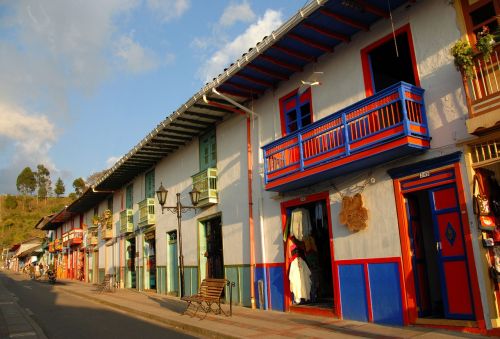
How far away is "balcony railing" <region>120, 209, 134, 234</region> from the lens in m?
22.2

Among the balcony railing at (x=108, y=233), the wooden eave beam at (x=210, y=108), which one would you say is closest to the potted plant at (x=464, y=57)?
the wooden eave beam at (x=210, y=108)

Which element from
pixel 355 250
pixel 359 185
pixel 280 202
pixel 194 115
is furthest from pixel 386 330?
pixel 194 115

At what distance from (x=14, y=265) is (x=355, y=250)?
9158 centimetres

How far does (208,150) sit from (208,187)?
1.77 meters

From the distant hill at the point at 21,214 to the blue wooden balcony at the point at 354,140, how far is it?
99343 millimetres

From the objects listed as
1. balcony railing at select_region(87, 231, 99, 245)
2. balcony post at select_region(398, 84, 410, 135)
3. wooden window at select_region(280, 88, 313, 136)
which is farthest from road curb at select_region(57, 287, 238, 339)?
balcony railing at select_region(87, 231, 99, 245)

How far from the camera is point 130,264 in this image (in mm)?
23047

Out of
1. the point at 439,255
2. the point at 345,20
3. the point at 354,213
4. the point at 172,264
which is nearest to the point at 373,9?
the point at 345,20

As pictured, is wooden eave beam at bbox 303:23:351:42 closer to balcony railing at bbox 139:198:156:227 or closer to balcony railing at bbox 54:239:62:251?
balcony railing at bbox 139:198:156:227

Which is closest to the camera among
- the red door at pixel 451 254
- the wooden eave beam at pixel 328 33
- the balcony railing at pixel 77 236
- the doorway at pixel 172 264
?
the red door at pixel 451 254

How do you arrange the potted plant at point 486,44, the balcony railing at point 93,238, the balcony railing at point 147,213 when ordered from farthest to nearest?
the balcony railing at point 93,238 < the balcony railing at point 147,213 < the potted plant at point 486,44

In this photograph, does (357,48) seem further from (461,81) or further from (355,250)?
(355,250)

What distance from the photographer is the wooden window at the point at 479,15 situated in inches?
285

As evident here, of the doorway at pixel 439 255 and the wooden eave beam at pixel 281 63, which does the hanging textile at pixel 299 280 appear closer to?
the doorway at pixel 439 255
